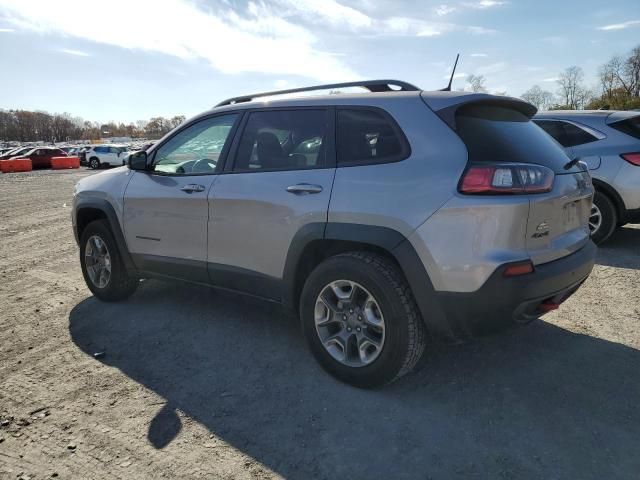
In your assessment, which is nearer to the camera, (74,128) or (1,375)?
(1,375)

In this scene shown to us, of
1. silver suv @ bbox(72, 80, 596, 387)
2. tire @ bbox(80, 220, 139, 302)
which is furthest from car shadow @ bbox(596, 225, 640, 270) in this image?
tire @ bbox(80, 220, 139, 302)

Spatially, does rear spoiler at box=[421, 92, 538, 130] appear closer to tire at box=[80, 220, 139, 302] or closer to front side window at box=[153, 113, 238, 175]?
front side window at box=[153, 113, 238, 175]

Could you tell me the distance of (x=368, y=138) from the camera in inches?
115

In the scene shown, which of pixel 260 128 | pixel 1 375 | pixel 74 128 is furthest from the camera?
pixel 74 128

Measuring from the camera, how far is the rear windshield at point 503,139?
8.57ft

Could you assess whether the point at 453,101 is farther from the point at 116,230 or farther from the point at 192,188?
the point at 116,230

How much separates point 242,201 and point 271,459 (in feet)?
5.65

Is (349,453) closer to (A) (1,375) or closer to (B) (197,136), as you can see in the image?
(A) (1,375)

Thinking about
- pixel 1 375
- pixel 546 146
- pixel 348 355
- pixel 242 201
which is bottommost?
pixel 1 375

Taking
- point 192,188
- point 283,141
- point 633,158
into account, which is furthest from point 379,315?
point 633,158

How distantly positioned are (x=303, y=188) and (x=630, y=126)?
477 centimetres

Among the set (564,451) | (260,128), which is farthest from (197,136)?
(564,451)

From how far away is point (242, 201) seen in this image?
3.36 meters

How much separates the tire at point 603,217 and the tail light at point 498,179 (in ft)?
12.7
